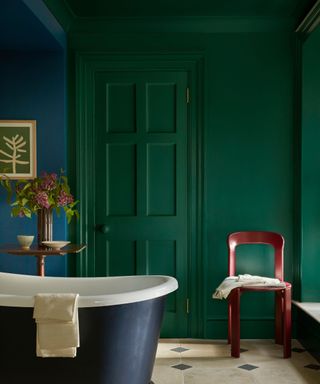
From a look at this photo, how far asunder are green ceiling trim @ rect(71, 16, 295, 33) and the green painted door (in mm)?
370

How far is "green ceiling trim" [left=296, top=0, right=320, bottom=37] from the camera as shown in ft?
13.9

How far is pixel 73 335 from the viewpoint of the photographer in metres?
3.01

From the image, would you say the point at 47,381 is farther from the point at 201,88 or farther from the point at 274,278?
the point at 201,88

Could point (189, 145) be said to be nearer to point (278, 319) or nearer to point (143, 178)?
point (143, 178)

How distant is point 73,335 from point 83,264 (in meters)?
1.92

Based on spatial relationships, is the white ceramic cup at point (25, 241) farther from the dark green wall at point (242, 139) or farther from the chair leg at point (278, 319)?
the chair leg at point (278, 319)

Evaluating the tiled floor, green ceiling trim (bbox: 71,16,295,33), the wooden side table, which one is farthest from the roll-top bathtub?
green ceiling trim (bbox: 71,16,295,33)

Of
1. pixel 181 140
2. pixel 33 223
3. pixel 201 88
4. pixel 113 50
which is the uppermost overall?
pixel 113 50

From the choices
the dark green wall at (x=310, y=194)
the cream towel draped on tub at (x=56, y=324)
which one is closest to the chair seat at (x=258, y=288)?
the dark green wall at (x=310, y=194)

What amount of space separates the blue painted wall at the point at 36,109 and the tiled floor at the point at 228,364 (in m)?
1.19

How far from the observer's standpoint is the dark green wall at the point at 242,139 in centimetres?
489

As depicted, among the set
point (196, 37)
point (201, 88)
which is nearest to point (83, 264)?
point (201, 88)

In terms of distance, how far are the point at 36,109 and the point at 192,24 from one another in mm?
1436

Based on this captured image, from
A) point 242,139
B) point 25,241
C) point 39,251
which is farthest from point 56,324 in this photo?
point 242,139
